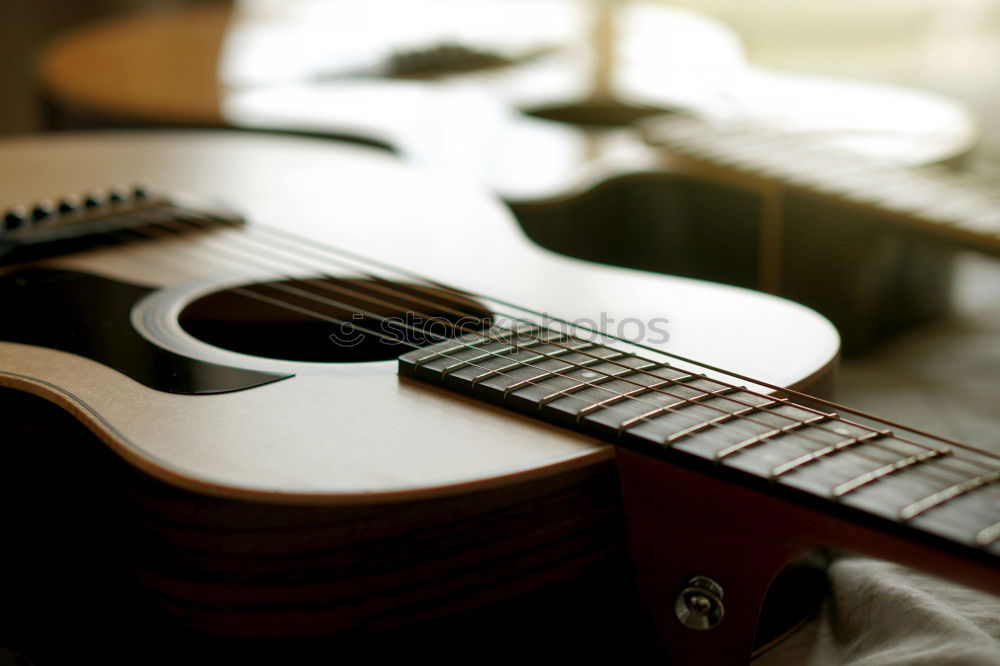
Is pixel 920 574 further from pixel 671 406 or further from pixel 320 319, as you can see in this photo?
pixel 320 319

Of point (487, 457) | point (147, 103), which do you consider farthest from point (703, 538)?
point (147, 103)

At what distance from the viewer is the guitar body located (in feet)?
1.43

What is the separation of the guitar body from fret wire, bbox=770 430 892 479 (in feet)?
0.25

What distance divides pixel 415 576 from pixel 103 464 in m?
0.18

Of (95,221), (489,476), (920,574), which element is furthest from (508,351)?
(95,221)

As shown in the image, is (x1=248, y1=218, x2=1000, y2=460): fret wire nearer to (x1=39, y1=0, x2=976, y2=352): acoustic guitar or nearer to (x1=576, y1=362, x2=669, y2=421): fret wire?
(x1=576, y1=362, x2=669, y2=421): fret wire

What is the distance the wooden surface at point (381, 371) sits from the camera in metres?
0.43

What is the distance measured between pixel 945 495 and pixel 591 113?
35.0 inches

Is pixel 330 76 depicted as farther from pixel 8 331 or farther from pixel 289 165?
pixel 8 331

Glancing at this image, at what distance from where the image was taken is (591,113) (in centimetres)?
121

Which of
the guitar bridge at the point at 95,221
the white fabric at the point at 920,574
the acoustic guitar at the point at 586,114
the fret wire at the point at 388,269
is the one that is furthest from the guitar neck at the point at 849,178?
the guitar bridge at the point at 95,221

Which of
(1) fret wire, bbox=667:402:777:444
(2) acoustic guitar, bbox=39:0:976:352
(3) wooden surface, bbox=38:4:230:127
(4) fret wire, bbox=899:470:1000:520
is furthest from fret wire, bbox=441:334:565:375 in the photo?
(3) wooden surface, bbox=38:4:230:127

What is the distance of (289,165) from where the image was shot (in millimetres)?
958

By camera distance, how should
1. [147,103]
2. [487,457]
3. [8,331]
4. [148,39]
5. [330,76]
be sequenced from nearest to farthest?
[487,457], [8,331], [147,103], [330,76], [148,39]
